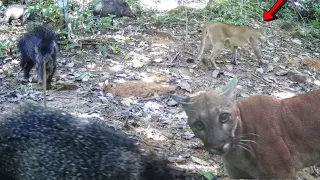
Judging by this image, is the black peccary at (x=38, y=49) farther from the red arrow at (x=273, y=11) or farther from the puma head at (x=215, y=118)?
the red arrow at (x=273, y=11)

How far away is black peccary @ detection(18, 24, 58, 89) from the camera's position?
27.3 ft

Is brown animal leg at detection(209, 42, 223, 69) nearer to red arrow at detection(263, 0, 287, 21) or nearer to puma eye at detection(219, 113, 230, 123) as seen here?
red arrow at detection(263, 0, 287, 21)

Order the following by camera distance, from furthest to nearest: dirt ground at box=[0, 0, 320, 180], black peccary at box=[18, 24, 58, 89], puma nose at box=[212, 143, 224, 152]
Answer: black peccary at box=[18, 24, 58, 89] → dirt ground at box=[0, 0, 320, 180] → puma nose at box=[212, 143, 224, 152]

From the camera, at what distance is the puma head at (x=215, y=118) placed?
3.79 m

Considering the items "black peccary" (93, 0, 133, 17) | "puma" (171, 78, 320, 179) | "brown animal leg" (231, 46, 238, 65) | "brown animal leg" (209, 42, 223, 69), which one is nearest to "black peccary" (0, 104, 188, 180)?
"puma" (171, 78, 320, 179)

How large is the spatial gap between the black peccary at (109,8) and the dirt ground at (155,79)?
2.17ft

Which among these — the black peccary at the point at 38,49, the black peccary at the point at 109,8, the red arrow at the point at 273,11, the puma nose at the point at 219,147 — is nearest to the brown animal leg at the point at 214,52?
the black peccary at the point at 38,49

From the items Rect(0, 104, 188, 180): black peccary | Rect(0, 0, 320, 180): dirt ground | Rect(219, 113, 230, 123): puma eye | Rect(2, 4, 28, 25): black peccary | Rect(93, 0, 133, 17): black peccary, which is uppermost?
Rect(93, 0, 133, 17): black peccary

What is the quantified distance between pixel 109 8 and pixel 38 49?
3.73 m

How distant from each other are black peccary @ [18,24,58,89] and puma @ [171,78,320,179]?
16.0 ft

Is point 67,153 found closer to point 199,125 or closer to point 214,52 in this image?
point 199,125

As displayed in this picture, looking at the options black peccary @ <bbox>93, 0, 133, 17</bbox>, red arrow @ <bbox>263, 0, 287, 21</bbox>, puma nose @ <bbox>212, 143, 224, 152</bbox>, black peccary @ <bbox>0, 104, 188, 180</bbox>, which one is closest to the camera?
black peccary @ <bbox>0, 104, 188, 180</bbox>

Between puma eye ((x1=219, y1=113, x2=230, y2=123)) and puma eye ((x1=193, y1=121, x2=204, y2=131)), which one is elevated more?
puma eye ((x1=219, y1=113, x2=230, y2=123))

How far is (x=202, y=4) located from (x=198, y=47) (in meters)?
3.76
